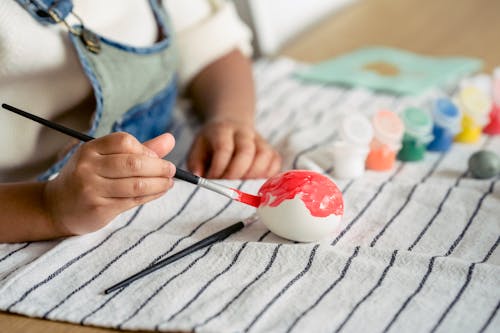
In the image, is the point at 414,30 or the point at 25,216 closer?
the point at 25,216

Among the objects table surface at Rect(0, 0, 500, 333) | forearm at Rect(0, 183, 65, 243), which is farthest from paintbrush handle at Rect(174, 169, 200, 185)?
table surface at Rect(0, 0, 500, 333)

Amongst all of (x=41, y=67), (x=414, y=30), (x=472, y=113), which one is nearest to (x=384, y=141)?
(x=472, y=113)

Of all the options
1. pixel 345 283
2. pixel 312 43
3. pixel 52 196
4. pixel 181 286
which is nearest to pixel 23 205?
pixel 52 196

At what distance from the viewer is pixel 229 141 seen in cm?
71

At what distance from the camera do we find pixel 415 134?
721 mm

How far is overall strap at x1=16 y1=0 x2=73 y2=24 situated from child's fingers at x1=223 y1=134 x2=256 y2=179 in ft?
0.68

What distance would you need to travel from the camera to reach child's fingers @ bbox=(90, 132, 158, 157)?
0.53 meters

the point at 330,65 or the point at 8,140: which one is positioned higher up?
the point at 8,140

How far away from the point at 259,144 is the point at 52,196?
0.75 feet

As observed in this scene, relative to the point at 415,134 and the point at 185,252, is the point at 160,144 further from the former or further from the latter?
the point at 415,134

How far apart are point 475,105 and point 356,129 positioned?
16 cm

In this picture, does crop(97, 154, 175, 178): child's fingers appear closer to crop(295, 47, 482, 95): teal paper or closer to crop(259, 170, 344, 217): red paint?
crop(259, 170, 344, 217): red paint

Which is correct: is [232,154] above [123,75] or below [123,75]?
below

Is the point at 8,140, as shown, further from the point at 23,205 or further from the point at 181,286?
the point at 181,286
